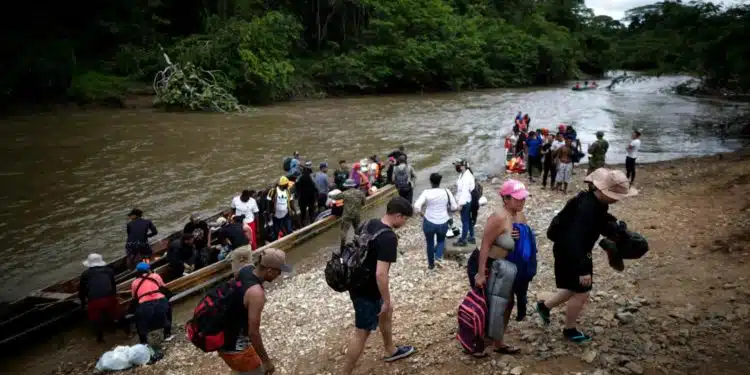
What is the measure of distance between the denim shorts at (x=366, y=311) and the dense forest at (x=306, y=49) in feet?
67.2

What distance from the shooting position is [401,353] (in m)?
5.25

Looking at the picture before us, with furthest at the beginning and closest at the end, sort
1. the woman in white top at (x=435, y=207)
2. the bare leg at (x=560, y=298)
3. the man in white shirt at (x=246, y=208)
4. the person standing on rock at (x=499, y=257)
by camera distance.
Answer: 1. the man in white shirt at (x=246, y=208)
2. the woman in white top at (x=435, y=207)
3. the bare leg at (x=560, y=298)
4. the person standing on rock at (x=499, y=257)

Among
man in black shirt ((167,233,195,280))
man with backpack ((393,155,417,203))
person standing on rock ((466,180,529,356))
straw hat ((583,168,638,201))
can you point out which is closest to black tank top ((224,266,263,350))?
person standing on rock ((466,180,529,356))

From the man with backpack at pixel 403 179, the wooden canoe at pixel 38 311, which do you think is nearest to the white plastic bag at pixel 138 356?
the wooden canoe at pixel 38 311

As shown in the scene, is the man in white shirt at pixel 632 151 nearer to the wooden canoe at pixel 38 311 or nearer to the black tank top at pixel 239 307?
the black tank top at pixel 239 307

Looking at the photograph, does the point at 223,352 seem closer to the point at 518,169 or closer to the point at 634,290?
the point at 634,290

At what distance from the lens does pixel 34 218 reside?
1427 cm

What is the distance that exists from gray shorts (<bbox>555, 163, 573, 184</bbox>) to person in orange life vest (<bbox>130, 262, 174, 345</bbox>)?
34.5ft

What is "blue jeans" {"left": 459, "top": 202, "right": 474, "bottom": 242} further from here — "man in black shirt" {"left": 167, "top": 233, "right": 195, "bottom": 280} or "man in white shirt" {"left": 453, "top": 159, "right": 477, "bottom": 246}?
"man in black shirt" {"left": 167, "top": 233, "right": 195, "bottom": 280}

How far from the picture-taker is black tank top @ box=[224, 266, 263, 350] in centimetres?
387

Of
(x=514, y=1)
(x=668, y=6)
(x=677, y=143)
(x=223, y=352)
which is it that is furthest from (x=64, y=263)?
(x=514, y=1)

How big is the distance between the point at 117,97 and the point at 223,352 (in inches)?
1383

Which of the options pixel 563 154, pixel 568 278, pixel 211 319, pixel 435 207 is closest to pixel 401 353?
pixel 568 278

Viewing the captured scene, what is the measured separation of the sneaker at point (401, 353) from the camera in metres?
5.19
